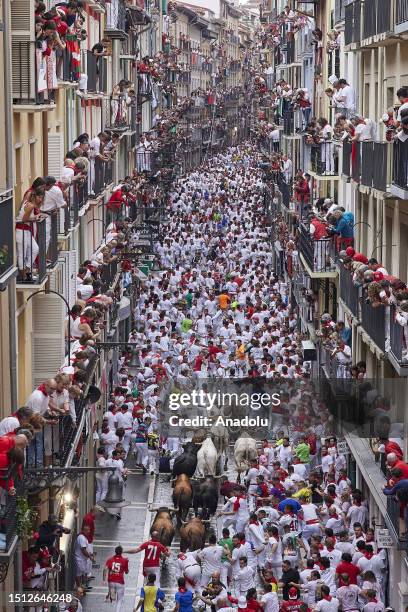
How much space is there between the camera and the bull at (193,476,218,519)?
30125mm

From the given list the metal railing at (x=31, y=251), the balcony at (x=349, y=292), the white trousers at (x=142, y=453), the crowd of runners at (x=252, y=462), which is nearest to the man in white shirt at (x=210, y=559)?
the crowd of runners at (x=252, y=462)

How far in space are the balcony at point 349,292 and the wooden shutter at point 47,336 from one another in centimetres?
626

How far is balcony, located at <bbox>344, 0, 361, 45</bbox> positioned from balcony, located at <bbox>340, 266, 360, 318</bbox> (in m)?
4.62

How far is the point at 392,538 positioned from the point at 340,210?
12185 mm

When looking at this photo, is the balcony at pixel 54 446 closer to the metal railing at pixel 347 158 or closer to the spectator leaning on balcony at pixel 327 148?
the metal railing at pixel 347 158

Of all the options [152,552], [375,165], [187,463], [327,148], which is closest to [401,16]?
[375,165]

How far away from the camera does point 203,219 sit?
254ft

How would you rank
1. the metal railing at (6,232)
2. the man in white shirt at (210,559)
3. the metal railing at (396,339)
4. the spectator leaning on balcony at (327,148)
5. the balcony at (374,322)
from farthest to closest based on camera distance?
the spectator leaning on balcony at (327,148) < the man in white shirt at (210,559) < the balcony at (374,322) < the metal railing at (396,339) < the metal railing at (6,232)

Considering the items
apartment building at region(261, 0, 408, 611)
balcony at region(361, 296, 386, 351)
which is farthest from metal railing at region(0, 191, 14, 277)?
balcony at region(361, 296, 386, 351)

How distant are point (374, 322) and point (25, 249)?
21.9 feet

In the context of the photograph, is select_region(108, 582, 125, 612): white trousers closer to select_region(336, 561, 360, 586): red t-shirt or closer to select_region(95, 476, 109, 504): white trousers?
select_region(336, 561, 360, 586): red t-shirt

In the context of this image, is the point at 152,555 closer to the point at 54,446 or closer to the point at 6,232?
the point at 54,446

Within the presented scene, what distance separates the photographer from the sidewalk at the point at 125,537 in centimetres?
2616

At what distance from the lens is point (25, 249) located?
2200 cm
